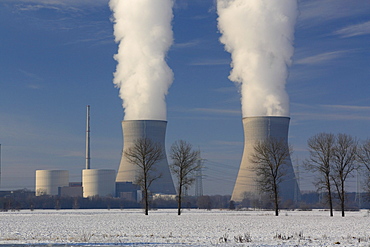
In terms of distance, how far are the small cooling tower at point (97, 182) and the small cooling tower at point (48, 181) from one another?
486 cm

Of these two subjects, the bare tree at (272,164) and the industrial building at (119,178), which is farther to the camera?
the industrial building at (119,178)

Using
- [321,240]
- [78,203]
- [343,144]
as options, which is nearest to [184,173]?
[343,144]

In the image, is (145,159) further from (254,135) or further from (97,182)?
(97,182)

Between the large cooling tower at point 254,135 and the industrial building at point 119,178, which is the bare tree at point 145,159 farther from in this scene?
the industrial building at point 119,178

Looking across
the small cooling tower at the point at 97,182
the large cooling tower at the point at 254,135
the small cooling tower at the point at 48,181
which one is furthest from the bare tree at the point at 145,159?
the small cooling tower at the point at 48,181

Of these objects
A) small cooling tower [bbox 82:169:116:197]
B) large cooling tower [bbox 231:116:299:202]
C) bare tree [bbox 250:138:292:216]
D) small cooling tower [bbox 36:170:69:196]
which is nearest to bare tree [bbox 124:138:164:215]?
bare tree [bbox 250:138:292:216]

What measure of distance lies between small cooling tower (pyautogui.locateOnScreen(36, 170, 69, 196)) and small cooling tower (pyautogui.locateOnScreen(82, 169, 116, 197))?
4.86 m

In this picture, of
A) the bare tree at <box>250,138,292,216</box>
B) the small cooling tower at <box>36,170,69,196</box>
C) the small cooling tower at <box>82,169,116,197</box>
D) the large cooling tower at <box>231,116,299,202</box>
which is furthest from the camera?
the small cooling tower at <box>36,170,69,196</box>

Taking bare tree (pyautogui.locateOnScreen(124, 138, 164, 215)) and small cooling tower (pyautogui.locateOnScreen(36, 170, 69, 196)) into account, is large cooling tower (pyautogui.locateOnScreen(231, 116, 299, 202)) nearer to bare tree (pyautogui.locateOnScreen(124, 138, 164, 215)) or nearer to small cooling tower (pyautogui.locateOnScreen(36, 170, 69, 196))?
bare tree (pyautogui.locateOnScreen(124, 138, 164, 215))

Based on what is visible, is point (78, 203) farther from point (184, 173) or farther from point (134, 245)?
point (134, 245)

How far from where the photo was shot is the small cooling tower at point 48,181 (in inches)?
2589

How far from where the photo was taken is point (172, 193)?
57812 mm

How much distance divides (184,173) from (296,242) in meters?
18.2

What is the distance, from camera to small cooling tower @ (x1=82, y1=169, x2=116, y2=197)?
6238 cm
